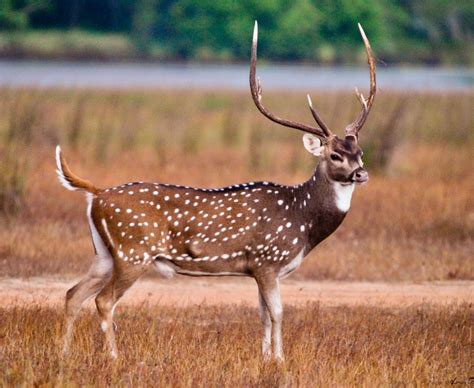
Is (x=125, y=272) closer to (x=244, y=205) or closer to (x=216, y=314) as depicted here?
(x=244, y=205)

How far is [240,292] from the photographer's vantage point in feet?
38.6

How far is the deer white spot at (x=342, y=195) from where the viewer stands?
9.14 meters

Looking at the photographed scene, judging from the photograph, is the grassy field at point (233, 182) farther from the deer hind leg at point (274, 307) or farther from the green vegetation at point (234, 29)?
the green vegetation at point (234, 29)

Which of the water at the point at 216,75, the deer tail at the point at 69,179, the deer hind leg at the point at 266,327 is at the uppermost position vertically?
the deer tail at the point at 69,179

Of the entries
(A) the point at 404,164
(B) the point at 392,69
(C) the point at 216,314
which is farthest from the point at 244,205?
(B) the point at 392,69

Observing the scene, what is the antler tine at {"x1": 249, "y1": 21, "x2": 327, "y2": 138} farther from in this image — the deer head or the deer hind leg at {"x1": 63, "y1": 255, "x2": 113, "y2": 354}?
the deer hind leg at {"x1": 63, "y1": 255, "x2": 113, "y2": 354}

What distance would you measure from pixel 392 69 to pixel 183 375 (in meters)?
36.7

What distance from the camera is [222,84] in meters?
38.6

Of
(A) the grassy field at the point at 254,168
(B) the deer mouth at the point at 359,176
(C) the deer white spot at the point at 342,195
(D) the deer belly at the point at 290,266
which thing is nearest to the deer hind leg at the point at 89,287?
(D) the deer belly at the point at 290,266

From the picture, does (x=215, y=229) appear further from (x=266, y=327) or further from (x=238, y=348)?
(x=238, y=348)

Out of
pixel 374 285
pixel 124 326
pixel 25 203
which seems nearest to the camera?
pixel 124 326

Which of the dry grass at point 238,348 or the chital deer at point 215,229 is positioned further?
the chital deer at point 215,229

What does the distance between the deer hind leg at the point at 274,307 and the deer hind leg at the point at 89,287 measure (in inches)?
43.9

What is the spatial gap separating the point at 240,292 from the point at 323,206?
273 cm
